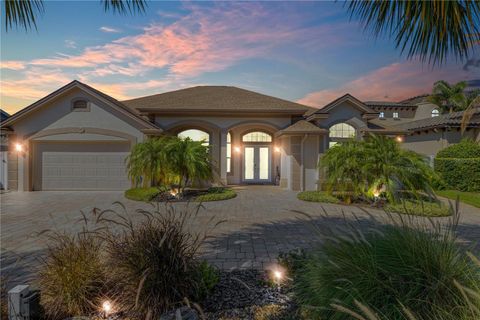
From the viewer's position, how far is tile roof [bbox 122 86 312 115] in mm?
16188

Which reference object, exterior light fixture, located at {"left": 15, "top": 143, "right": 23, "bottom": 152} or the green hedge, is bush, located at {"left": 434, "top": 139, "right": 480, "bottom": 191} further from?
exterior light fixture, located at {"left": 15, "top": 143, "right": 23, "bottom": 152}

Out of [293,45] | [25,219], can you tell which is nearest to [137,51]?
[293,45]

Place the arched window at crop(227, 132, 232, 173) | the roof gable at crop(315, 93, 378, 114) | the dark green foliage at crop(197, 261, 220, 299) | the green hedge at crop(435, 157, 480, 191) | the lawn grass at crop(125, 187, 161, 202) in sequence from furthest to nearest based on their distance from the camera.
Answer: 1. the arched window at crop(227, 132, 232, 173)
2. the roof gable at crop(315, 93, 378, 114)
3. the green hedge at crop(435, 157, 480, 191)
4. the lawn grass at crop(125, 187, 161, 202)
5. the dark green foliage at crop(197, 261, 220, 299)

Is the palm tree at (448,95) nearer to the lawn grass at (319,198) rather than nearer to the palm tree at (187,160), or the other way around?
the lawn grass at (319,198)

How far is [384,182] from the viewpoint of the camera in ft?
33.2

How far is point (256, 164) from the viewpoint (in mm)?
18609

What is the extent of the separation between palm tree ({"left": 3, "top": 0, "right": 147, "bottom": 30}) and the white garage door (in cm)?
1216

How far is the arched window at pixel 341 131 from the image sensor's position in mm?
16188

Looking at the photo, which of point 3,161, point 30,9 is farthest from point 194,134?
point 30,9

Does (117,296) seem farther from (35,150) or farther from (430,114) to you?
(430,114)

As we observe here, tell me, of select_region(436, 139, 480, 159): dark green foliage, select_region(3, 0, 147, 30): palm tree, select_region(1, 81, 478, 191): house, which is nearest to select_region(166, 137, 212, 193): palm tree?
select_region(1, 81, 478, 191): house

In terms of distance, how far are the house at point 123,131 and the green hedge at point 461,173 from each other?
10.0 feet

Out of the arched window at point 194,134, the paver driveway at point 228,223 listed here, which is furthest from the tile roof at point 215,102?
the paver driveway at point 228,223

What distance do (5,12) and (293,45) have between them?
9.27 meters
